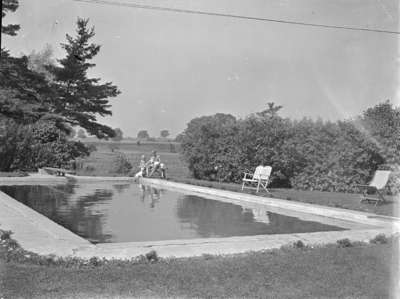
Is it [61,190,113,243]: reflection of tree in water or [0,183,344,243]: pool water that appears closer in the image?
[61,190,113,243]: reflection of tree in water

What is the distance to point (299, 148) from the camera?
1858 cm

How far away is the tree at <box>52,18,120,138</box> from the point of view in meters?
35.7

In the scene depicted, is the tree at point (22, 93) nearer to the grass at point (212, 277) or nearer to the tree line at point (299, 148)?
the tree line at point (299, 148)

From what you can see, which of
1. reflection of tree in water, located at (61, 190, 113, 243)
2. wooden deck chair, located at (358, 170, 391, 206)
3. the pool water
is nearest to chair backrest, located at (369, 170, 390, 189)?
wooden deck chair, located at (358, 170, 391, 206)

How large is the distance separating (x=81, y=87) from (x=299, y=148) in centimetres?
2203

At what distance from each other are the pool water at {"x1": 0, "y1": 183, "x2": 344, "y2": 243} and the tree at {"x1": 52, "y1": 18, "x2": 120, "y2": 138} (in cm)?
2262

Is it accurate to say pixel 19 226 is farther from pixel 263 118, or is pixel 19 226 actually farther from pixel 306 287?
pixel 263 118

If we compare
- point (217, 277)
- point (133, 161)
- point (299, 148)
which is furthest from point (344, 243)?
point (133, 161)

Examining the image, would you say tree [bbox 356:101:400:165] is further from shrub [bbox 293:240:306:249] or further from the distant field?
the distant field

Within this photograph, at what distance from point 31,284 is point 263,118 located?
16.2 m

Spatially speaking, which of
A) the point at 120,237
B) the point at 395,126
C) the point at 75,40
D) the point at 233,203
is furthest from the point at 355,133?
the point at 75,40

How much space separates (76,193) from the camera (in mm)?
14398

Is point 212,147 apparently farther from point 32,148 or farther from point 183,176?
point 32,148

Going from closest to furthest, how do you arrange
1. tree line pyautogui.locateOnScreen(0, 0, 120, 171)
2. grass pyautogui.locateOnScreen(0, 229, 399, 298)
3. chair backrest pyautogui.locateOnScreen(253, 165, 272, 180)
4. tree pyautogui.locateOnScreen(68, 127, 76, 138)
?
1. grass pyautogui.locateOnScreen(0, 229, 399, 298)
2. chair backrest pyautogui.locateOnScreen(253, 165, 272, 180)
3. tree line pyautogui.locateOnScreen(0, 0, 120, 171)
4. tree pyautogui.locateOnScreen(68, 127, 76, 138)
